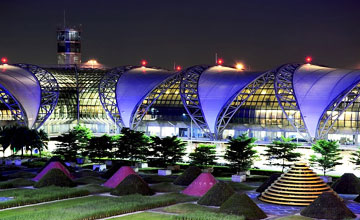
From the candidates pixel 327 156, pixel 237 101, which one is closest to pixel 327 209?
pixel 327 156

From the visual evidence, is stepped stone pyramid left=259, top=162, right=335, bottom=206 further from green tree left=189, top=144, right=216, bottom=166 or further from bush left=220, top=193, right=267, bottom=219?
green tree left=189, top=144, right=216, bottom=166

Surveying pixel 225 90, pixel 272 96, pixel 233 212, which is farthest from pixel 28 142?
pixel 233 212

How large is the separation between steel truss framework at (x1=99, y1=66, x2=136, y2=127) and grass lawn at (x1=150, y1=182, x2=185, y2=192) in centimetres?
5640

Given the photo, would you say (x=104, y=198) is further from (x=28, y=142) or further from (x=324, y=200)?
(x=28, y=142)

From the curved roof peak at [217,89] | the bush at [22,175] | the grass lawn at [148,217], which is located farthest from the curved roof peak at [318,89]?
the grass lawn at [148,217]

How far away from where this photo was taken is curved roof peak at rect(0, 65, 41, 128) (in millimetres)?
128000

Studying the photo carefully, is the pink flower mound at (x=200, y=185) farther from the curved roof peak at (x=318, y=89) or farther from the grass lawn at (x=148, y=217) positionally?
the curved roof peak at (x=318, y=89)

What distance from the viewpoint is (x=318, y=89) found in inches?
4301

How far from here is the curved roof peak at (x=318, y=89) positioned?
106688mm

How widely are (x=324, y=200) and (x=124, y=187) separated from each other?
69.8 feet

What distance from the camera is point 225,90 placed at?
120 metres

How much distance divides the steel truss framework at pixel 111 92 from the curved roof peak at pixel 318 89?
38340 millimetres

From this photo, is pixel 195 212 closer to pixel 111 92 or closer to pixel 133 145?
pixel 133 145

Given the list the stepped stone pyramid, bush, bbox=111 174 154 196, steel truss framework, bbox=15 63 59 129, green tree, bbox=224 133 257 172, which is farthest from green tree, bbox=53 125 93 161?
the stepped stone pyramid
